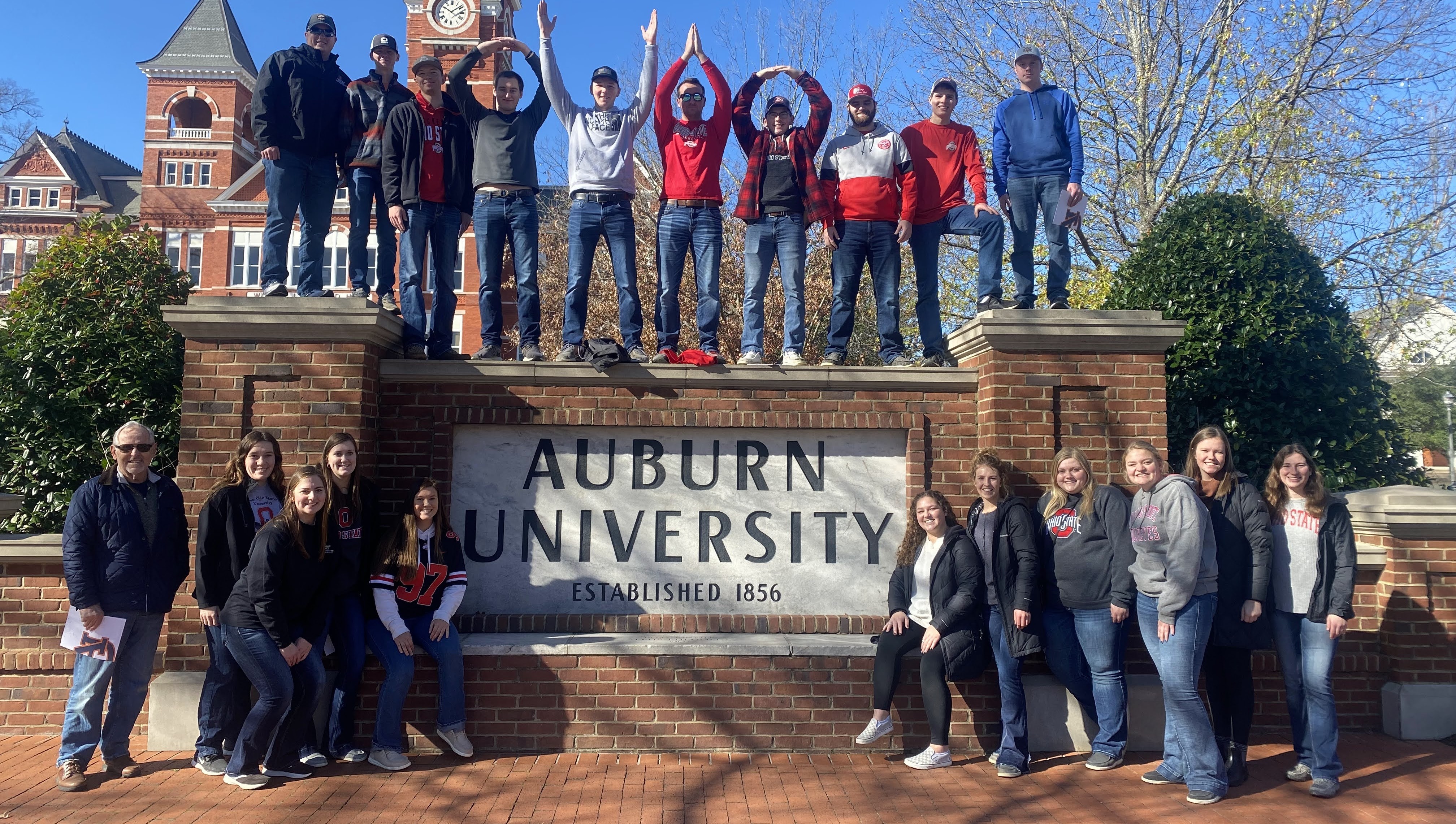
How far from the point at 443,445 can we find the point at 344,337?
34.3 inches

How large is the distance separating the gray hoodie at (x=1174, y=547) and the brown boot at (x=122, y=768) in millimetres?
5460

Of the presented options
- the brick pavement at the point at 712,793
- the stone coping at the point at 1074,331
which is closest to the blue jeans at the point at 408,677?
the brick pavement at the point at 712,793

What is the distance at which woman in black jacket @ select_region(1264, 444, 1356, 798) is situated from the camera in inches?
183

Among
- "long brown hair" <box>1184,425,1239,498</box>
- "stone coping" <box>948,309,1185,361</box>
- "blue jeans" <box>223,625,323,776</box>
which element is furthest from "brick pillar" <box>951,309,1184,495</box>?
"blue jeans" <box>223,625,323,776</box>

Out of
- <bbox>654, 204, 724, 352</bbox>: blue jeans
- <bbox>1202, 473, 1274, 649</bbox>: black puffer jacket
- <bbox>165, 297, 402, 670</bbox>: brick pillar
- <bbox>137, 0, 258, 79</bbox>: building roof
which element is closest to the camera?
<bbox>1202, 473, 1274, 649</bbox>: black puffer jacket

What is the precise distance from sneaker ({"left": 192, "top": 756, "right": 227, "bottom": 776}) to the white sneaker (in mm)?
3422

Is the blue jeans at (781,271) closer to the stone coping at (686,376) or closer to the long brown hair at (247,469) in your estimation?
the stone coping at (686,376)

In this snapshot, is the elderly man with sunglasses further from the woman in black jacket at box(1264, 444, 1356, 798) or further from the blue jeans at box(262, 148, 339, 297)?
the woman in black jacket at box(1264, 444, 1356, 798)

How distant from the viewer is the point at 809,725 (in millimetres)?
5254

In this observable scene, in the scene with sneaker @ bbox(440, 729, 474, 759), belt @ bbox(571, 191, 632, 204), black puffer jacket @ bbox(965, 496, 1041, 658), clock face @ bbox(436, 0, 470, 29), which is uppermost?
clock face @ bbox(436, 0, 470, 29)

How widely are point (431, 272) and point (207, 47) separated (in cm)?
4754

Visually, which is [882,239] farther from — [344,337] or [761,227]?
[344,337]

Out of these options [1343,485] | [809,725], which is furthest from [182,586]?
[1343,485]

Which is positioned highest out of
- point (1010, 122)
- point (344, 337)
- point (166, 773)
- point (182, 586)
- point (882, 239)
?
point (1010, 122)
